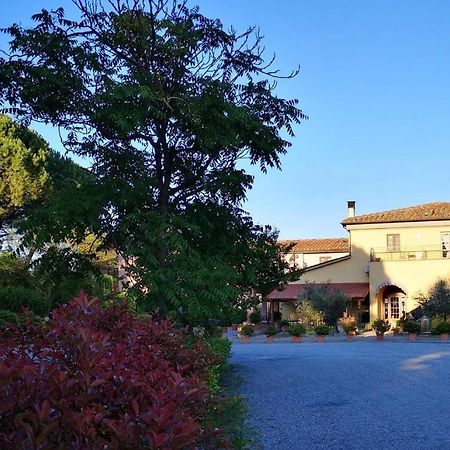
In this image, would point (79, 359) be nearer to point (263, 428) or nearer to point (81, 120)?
point (263, 428)

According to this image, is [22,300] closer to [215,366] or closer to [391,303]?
[215,366]

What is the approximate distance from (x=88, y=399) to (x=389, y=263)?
38254 millimetres

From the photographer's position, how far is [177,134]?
10.5 meters

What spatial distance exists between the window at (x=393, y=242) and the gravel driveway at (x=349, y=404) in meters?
26.2

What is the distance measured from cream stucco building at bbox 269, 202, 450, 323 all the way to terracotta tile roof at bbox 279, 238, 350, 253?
8.54 metres

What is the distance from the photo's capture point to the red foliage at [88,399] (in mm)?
1994

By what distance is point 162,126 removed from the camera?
400 inches

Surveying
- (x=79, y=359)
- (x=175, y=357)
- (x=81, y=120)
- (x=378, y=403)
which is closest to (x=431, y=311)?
(x=378, y=403)

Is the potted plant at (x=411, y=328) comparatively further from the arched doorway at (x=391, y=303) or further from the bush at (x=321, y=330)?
the arched doorway at (x=391, y=303)

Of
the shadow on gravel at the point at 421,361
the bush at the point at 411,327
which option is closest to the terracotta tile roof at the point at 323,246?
the bush at the point at 411,327

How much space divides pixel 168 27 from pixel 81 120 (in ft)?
7.23

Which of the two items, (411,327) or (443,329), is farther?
(411,327)

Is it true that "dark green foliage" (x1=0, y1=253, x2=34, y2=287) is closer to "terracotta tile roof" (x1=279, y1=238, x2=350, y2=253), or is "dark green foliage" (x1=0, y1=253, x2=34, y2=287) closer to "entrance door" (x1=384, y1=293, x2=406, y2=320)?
"entrance door" (x1=384, y1=293, x2=406, y2=320)

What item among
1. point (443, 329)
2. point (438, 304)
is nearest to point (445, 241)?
point (438, 304)
